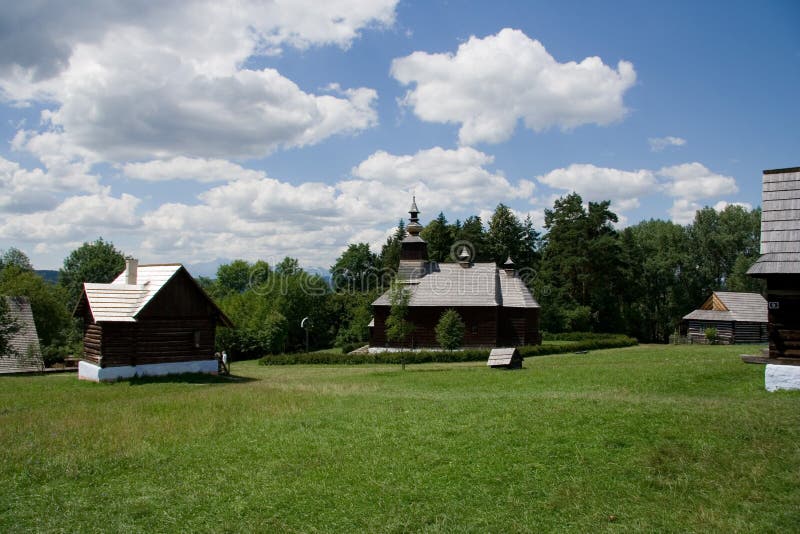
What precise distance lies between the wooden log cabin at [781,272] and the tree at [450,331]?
82.9ft

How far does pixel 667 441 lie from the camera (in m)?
11.6

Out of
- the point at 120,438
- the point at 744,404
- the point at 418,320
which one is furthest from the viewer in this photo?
the point at 418,320

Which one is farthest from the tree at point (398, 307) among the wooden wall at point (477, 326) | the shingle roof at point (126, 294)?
the shingle roof at point (126, 294)

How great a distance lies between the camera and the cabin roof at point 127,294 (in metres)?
26.2

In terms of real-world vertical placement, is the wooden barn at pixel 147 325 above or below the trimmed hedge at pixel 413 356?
above

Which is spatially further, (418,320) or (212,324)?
(418,320)

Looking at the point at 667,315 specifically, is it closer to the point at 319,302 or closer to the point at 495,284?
the point at 495,284

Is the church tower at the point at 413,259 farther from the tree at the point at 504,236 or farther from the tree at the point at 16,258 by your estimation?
Answer: the tree at the point at 16,258

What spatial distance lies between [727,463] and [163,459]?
10.7 metres

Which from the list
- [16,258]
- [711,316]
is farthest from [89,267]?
[711,316]

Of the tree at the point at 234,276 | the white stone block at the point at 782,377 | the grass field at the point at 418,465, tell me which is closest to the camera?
the grass field at the point at 418,465

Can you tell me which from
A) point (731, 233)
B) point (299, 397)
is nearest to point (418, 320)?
point (299, 397)

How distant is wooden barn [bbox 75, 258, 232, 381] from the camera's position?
26.0 metres

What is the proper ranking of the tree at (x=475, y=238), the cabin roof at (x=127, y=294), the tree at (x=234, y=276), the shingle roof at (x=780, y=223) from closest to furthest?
the shingle roof at (x=780, y=223) < the cabin roof at (x=127, y=294) < the tree at (x=475, y=238) < the tree at (x=234, y=276)
